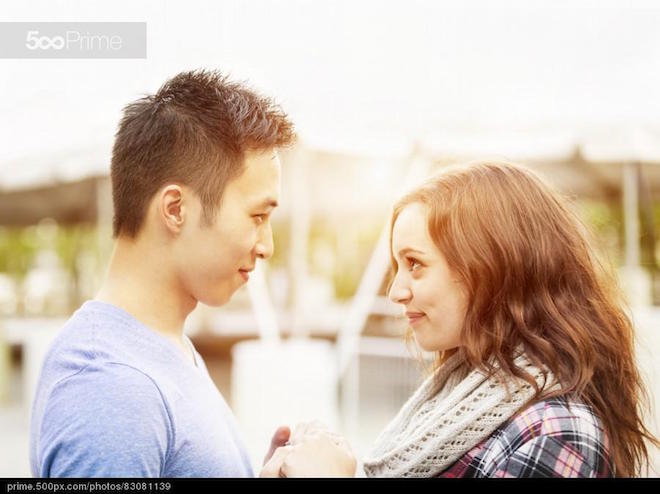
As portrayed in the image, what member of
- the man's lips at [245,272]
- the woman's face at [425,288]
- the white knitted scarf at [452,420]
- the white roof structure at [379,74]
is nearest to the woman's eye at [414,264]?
the woman's face at [425,288]

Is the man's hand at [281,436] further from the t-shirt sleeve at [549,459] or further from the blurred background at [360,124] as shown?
the blurred background at [360,124]

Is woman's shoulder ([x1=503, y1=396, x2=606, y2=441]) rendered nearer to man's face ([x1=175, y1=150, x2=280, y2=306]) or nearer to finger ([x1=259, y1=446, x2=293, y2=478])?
finger ([x1=259, y1=446, x2=293, y2=478])

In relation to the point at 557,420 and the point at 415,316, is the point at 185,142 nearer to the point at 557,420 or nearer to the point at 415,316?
the point at 415,316

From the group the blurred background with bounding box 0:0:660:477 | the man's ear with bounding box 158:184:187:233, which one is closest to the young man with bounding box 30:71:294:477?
the man's ear with bounding box 158:184:187:233

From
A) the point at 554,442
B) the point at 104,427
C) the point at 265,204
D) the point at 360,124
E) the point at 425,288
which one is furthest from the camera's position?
the point at 360,124

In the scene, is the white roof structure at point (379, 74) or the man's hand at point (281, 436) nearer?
the man's hand at point (281, 436)

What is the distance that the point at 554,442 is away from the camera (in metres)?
1.02

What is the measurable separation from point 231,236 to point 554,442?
0.57 metres

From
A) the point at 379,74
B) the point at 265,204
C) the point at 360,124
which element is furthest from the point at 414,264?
the point at 360,124

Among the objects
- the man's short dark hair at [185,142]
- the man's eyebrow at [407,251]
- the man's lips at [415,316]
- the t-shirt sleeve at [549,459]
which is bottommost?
the t-shirt sleeve at [549,459]

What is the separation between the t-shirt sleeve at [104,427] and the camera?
0.90 m

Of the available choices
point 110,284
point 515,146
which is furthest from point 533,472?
point 515,146

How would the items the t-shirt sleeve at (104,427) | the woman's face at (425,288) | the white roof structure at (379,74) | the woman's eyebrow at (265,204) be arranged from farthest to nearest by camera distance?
the white roof structure at (379,74) < the woman's face at (425,288) < the woman's eyebrow at (265,204) < the t-shirt sleeve at (104,427)

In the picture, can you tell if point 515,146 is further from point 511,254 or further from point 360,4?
point 511,254
